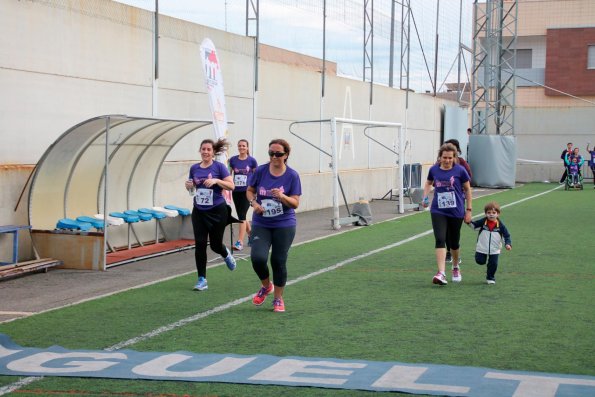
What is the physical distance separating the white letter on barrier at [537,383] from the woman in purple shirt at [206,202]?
209 inches

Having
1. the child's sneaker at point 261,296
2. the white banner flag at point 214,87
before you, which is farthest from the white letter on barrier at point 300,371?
the white banner flag at point 214,87

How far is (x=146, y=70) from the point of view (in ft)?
60.1

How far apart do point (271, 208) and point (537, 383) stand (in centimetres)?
389

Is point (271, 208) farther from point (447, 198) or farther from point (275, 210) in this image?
point (447, 198)

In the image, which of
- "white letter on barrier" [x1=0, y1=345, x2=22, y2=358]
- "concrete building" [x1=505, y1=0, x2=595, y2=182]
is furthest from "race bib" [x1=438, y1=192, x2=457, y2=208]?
"concrete building" [x1=505, y1=0, x2=595, y2=182]

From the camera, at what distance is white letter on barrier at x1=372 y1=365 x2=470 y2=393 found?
7070mm

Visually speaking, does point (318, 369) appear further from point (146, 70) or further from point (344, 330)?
point (146, 70)

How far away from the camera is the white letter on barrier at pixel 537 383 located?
Result: 22.9 ft

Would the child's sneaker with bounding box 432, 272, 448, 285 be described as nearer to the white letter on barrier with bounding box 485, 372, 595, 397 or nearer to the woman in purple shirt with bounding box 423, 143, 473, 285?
the woman in purple shirt with bounding box 423, 143, 473, 285

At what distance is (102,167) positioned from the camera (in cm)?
1622

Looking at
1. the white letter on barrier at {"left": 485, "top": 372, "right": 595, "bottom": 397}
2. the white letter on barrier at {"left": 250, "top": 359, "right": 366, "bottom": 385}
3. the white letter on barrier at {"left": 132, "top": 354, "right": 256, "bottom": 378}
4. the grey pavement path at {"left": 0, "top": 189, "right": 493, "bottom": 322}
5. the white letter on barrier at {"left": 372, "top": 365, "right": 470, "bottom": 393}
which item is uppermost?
the white letter on barrier at {"left": 485, "top": 372, "right": 595, "bottom": 397}

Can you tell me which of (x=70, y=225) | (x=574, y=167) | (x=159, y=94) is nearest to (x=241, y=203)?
(x=159, y=94)

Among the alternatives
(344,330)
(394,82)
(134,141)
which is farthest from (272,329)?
(394,82)

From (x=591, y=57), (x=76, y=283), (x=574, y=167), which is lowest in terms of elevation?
(x=76, y=283)
